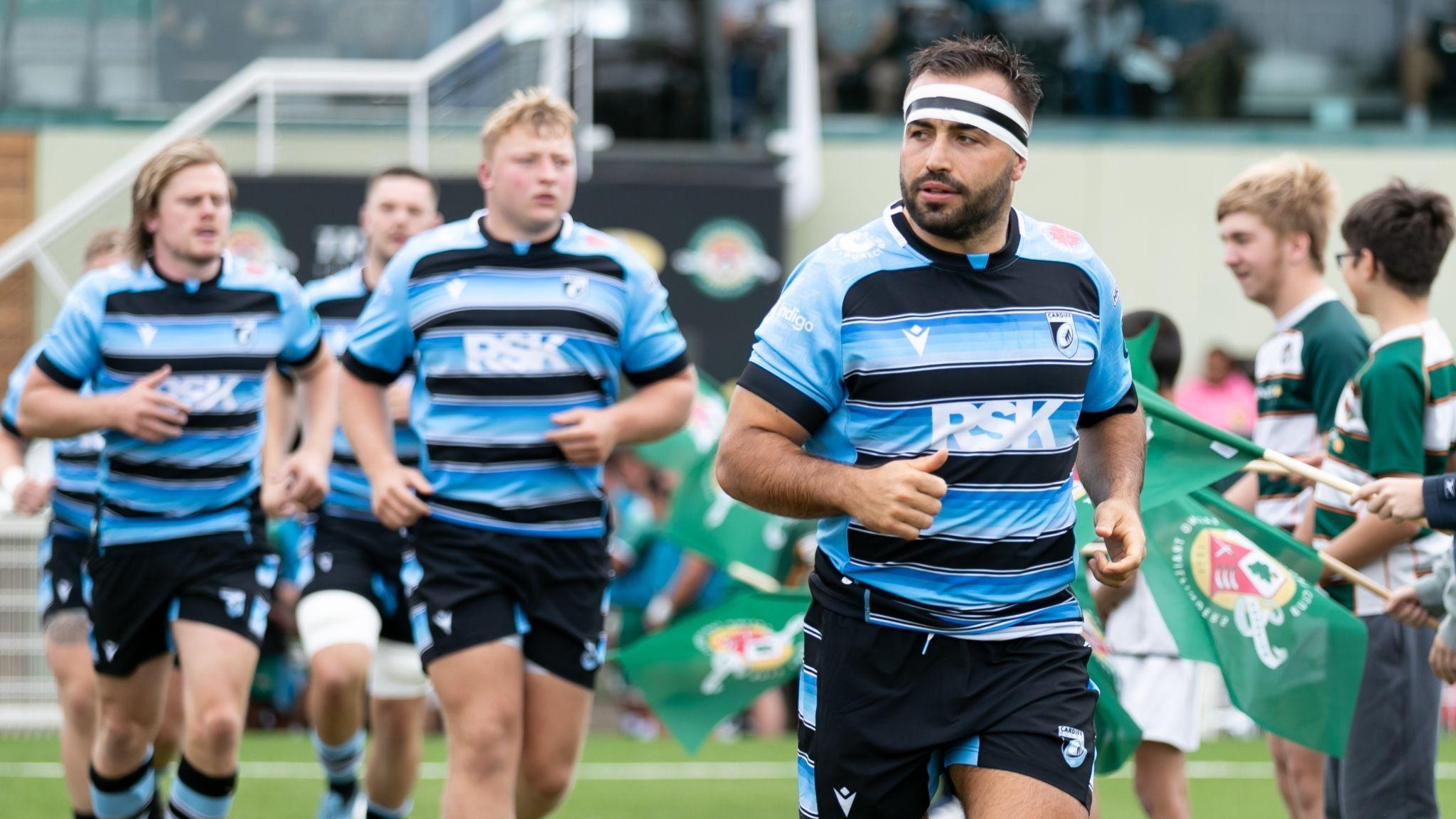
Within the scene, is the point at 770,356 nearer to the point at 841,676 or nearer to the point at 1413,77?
the point at 841,676

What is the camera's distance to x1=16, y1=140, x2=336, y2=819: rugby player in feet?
20.5

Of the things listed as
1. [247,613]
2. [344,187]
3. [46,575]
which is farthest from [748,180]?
[247,613]

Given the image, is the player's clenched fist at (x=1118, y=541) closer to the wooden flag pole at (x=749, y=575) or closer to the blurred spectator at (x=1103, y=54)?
the wooden flag pole at (x=749, y=575)

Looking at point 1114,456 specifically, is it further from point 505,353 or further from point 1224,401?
point 1224,401

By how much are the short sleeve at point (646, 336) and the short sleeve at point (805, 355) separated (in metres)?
1.92

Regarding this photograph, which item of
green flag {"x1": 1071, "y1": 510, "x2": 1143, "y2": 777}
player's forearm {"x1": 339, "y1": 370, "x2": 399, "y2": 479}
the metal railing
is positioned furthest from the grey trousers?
the metal railing

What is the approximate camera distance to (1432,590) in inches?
209

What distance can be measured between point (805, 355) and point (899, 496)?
0.46 metres

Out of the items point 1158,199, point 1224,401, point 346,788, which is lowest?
point 346,788

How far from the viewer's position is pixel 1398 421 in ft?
17.9

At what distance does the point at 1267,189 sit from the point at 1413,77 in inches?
465

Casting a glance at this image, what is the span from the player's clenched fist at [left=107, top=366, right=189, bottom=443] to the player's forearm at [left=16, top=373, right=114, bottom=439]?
3cm

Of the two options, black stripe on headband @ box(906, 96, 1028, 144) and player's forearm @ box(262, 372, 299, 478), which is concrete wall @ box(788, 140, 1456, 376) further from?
black stripe on headband @ box(906, 96, 1028, 144)

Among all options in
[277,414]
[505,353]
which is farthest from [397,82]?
[505,353]
